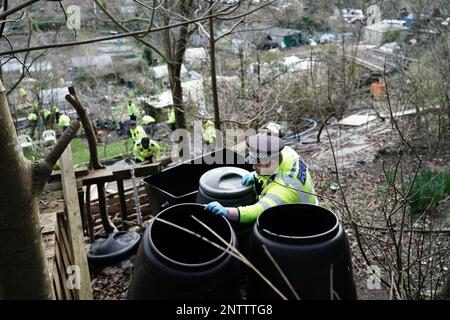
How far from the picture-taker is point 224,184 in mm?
3334

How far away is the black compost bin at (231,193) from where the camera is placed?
3.05 metres

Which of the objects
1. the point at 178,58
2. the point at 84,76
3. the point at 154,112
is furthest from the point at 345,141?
the point at 84,76

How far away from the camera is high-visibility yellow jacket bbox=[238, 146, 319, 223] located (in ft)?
9.32

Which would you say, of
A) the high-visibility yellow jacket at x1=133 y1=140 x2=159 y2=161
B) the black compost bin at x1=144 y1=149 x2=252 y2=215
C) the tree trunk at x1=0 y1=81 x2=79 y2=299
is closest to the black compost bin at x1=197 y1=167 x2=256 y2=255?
the black compost bin at x1=144 y1=149 x2=252 y2=215

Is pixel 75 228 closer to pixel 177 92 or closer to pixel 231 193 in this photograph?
pixel 231 193

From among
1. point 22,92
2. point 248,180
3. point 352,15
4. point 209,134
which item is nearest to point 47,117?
point 22,92

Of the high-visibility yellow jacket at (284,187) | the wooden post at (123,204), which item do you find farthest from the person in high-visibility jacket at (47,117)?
the high-visibility yellow jacket at (284,187)

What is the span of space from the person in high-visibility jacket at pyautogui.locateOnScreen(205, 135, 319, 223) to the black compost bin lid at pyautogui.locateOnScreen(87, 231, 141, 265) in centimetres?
195

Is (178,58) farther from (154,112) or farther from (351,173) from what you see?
(154,112)

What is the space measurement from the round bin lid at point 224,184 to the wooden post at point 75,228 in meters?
1.10

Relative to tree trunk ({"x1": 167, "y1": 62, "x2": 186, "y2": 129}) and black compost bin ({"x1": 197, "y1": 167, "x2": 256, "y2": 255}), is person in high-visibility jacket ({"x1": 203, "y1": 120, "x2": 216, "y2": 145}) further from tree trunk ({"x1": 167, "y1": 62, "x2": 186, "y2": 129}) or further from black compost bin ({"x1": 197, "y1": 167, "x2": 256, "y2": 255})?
black compost bin ({"x1": 197, "y1": 167, "x2": 256, "y2": 255})

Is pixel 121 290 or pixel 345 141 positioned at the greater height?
pixel 121 290

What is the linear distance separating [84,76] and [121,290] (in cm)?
2348
